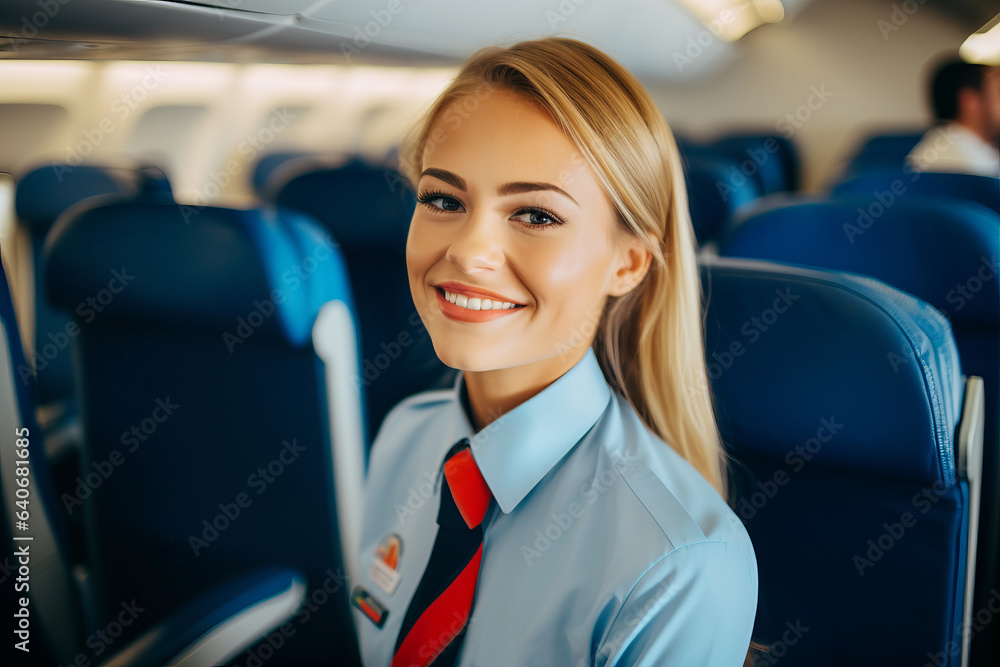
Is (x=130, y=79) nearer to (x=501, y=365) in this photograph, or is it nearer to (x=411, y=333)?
(x=411, y=333)

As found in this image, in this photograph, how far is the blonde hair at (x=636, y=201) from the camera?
695mm

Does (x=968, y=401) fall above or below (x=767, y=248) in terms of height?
below

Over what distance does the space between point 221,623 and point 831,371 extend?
37.0 inches

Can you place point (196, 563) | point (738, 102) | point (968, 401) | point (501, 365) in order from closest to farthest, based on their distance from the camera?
1. point (501, 365)
2. point (968, 401)
3. point (196, 563)
4. point (738, 102)

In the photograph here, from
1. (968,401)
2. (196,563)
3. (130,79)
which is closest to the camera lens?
(968,401)

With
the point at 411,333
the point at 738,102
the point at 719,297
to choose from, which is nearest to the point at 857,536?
the point at 719,297

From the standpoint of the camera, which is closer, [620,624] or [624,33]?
[620,624]

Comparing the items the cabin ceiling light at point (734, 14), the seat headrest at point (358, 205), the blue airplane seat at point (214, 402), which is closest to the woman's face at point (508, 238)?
the blue airplane seat at point (214, 402)

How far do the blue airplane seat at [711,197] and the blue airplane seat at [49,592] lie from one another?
6.65ft

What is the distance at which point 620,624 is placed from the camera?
2.09 feet

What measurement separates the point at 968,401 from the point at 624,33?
2.21 meters

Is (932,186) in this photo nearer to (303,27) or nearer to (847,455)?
(847,455)

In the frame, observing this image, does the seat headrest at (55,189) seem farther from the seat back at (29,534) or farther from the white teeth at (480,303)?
the white teeth at (480,303)

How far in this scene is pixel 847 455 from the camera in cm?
84
